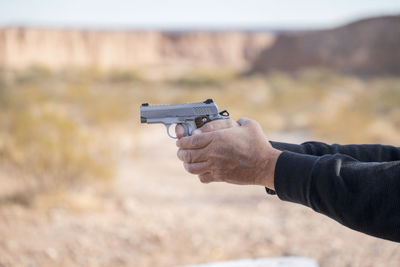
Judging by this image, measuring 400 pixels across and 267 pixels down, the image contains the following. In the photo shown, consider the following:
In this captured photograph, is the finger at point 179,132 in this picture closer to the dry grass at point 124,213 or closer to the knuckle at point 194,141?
the knuckle at point 194,141

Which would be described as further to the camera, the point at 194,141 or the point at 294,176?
the point at 194,141

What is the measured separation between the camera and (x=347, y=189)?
125 cm

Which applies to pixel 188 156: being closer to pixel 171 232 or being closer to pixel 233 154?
pixel 233 154

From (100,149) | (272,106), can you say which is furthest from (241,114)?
(100,149)

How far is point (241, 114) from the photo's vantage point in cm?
1214

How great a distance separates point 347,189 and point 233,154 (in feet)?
1.37

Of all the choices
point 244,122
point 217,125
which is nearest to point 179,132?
point 217,125

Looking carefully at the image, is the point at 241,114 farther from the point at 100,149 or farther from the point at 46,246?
the point at 46,246

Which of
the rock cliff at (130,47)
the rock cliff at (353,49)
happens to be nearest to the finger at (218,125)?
the rock cliff at (353,49)

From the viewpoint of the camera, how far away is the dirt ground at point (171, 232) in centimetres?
357

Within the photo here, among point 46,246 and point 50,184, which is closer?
point 46,246

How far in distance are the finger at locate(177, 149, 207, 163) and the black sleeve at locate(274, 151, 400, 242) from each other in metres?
0.35

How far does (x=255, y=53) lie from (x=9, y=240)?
57.4 metres

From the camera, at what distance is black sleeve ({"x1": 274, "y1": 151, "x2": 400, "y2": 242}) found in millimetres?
1207
